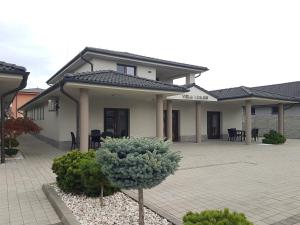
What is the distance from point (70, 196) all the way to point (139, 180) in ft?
8.27

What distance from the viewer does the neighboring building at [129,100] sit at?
11445mm

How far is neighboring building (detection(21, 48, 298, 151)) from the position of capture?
11445mm

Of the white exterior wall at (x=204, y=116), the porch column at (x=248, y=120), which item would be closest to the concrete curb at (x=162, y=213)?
the white exterior wall at (x=204, y=116)

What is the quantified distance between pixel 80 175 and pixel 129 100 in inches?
435

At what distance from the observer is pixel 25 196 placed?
19.2ft

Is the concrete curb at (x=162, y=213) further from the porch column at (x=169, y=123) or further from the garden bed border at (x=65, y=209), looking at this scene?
the porch column at (x=169, y=123)

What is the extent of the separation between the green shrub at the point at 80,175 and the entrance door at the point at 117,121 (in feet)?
31.7

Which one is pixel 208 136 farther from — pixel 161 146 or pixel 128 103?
pixel 161 146

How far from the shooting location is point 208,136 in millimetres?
21156

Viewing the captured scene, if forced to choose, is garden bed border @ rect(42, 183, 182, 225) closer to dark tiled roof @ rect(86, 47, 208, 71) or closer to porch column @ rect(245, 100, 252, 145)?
dark tiled roof @ rect(86, 47, 208, 71)

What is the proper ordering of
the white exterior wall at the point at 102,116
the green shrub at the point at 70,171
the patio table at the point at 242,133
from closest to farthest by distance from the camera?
the green shrub at the point at 70,171
the white exterior wall at the point at 102,116
the patio table at the point at 242,133

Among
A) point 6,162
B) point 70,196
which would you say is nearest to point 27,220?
point 70,196

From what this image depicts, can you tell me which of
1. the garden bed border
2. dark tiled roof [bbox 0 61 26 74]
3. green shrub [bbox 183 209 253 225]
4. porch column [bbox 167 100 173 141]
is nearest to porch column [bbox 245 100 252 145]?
porch column [bbox 167 100 173 141]

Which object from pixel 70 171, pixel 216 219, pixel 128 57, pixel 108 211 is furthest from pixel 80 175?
pixel 128 57
